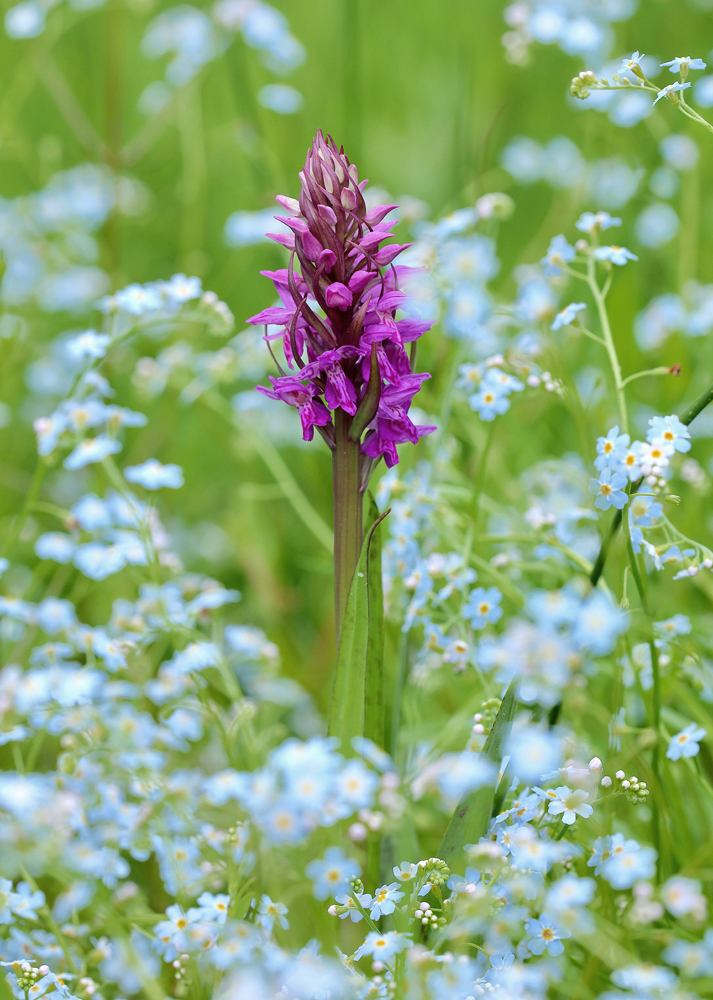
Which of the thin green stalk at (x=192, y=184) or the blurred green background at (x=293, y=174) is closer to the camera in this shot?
the blurred green background at (x=293, y=174)

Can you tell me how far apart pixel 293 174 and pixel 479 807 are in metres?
2.19

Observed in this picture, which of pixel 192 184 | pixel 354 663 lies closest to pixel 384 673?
pixel 354 663

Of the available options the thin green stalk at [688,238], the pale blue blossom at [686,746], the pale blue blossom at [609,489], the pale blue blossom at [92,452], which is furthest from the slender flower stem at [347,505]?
the thin green stalk at [688,238]

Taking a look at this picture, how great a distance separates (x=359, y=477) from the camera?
2.91 ft

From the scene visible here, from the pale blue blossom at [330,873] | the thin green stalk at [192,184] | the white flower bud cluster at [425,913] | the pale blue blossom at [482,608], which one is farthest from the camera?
the thin green stalk at [192,184]

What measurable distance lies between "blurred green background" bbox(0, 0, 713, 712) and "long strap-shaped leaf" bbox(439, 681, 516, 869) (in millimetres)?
748

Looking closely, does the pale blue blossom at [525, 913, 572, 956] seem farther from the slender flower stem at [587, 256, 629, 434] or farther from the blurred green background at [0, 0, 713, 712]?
the blurred green background at [0, 0, 713, 712]

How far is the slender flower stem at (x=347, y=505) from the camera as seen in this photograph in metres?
0.87

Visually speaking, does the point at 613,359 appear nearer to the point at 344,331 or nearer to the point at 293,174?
the point at 344,331

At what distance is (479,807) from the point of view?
0.81 metres

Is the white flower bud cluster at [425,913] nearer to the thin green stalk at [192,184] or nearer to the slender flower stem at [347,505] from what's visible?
the slender flower stem at [347,505]

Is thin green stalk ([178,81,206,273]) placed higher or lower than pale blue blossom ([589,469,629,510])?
higher

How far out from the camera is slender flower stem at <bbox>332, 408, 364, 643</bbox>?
0.87 meters

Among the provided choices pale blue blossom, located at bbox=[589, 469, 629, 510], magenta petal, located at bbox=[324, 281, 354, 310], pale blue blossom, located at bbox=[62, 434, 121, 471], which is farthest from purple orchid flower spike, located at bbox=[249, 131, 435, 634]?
pale blue blossom, located at bbox=[62, 434, 121, 471]
